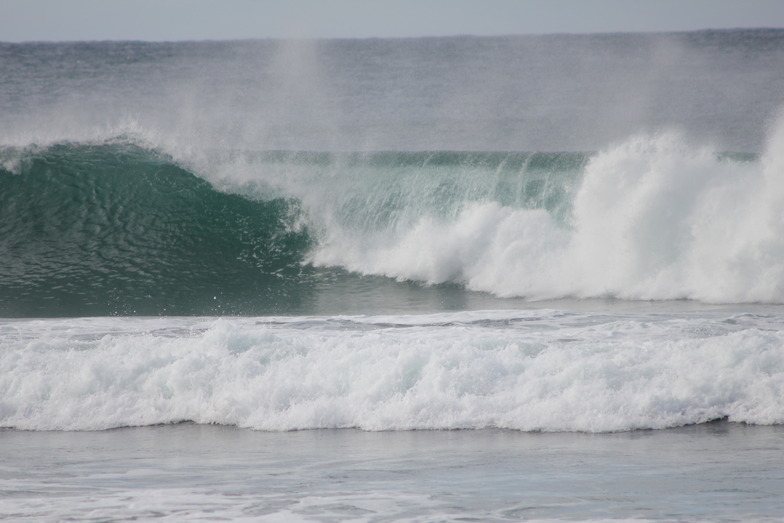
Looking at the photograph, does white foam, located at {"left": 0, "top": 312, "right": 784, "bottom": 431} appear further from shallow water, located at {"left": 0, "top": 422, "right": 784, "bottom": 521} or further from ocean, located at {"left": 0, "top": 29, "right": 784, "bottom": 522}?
shallow water, located at {"left": 0, "top": 422, "right": 784, "bottom": 521}

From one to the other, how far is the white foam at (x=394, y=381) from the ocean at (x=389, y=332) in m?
0.02

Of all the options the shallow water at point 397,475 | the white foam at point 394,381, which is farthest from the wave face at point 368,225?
the shallow water at point 397,475

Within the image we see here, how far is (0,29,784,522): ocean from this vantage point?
4.75 metres

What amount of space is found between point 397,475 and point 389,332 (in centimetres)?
346

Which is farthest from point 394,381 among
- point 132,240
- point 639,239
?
point 132,240

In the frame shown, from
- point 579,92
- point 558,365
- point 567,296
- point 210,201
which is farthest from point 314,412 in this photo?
point 579,92

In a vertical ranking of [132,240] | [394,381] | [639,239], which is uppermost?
[132,240]

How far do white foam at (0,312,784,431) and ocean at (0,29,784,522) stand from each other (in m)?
0.02

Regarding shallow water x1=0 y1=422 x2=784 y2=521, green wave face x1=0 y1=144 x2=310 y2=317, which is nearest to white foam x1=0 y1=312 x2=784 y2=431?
shallow water x1=0 y1=422 x2=784 y2=521

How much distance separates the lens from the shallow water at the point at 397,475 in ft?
14.0

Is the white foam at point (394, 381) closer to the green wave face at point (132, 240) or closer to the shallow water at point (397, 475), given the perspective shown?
the shallow water at point (397, 475)

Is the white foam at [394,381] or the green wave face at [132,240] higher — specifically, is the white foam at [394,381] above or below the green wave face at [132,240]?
below

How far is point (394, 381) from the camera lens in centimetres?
650

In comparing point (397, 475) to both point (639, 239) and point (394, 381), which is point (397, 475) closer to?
point (394, 381)
